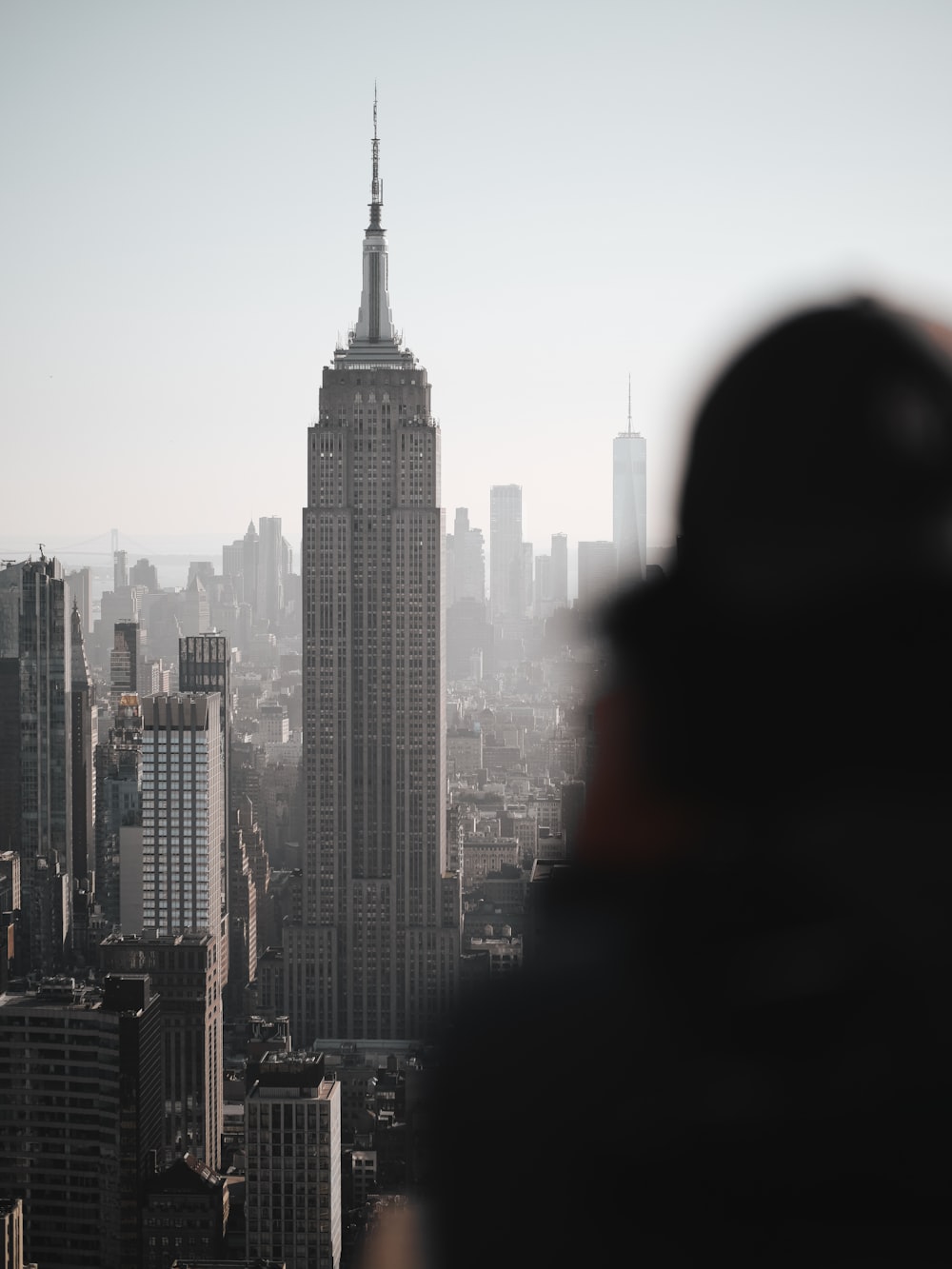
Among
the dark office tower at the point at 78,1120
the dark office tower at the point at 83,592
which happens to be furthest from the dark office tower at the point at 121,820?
the dark office tower at the point at 78,1120

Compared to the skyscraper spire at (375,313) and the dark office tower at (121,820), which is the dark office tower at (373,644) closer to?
the skyscraper spire at (375,313)

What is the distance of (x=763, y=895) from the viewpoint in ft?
1.92

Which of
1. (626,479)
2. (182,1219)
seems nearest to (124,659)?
(182,1219)

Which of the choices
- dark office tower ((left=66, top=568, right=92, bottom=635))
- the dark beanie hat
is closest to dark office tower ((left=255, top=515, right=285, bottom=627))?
dark office tower ((left=66, top=568, right=92, bottom=635))

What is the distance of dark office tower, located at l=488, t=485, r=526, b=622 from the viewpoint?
11.9m

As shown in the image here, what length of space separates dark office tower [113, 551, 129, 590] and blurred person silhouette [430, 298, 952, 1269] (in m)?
12.9

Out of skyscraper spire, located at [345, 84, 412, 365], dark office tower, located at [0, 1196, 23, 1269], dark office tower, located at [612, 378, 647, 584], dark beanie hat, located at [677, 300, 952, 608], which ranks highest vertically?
skyscraper spire, located at [345, 84, 412, 365]

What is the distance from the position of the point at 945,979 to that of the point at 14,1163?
849cm

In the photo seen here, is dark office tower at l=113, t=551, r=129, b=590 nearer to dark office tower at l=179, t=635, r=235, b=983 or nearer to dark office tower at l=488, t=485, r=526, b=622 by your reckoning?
dark office tower at l=179, t=635, r=235, b=983

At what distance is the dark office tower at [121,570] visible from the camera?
1364 centimetres

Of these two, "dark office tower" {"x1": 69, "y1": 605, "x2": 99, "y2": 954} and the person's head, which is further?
"dark office tower" {"x1": 69, "y1": 605, "x2": 99, "y2": 954}

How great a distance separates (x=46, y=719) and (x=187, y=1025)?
670 centimetres

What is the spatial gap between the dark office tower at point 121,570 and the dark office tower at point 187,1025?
347 centimetres

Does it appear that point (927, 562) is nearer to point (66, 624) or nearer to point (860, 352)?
point (860, 352)
